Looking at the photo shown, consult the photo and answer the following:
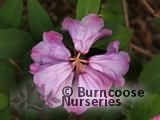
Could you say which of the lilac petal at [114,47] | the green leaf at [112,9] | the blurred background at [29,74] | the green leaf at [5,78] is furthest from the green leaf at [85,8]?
the green leaf at [112,9]

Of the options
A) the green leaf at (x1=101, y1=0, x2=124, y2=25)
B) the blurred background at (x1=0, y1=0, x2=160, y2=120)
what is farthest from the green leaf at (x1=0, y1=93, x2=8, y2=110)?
the green leaf at (x1=101, y1=0, x2=124, y2=25)

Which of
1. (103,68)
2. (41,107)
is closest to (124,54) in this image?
(103,68)

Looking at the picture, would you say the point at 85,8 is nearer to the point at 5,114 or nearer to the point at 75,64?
the point at 75,64

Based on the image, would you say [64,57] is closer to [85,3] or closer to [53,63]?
[53,63]

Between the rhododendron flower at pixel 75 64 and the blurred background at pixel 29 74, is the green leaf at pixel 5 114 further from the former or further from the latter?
the rhododendron flower at pixel 75 64

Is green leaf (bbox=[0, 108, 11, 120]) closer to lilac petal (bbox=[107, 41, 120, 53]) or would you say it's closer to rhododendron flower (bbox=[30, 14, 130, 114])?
rhododendron flower (bbox=[30, 14, 130, 114])

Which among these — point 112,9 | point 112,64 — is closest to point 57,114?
point 112,64

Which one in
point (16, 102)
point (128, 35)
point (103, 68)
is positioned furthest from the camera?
point (16, 102)
